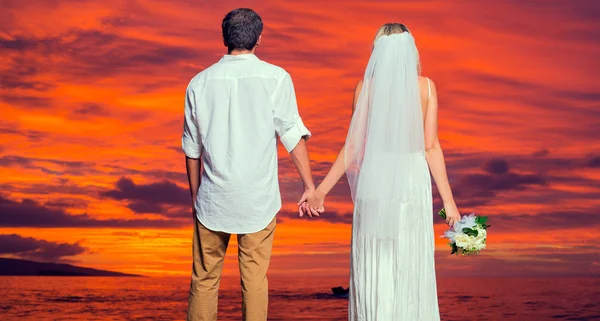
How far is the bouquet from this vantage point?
5445mm

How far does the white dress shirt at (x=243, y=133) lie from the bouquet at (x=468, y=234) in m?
1.29

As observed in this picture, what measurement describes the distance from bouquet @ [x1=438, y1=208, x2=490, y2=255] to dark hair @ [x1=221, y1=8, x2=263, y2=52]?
1.76m

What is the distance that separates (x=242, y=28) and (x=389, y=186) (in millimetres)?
1406

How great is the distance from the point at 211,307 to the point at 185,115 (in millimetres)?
1270

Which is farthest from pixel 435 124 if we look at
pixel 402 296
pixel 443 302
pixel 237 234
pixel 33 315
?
pixel 443 302

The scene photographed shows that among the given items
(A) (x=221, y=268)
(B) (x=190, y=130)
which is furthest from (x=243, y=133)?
(A) (x=221, y=268)

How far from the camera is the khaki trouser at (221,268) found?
5.02m

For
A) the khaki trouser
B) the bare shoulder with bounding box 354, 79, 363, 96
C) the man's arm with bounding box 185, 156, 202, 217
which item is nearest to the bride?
the bare shoulder with bounding box 354, 79, 363, 96

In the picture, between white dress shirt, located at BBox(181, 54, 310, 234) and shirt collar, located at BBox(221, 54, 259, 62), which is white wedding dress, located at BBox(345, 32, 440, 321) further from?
shirt collar, located at BBox(221, 54, 259, 62)

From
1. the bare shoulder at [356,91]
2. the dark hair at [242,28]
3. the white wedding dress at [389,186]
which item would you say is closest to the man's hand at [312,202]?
the white wedding dress at [389,186]

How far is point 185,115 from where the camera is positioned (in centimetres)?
517

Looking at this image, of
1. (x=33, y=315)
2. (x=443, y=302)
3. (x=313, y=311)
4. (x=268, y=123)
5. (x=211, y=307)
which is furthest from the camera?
(x=443, y=302)

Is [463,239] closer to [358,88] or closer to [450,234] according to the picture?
[450,234]

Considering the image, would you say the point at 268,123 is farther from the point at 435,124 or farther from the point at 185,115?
the point at 435,124
